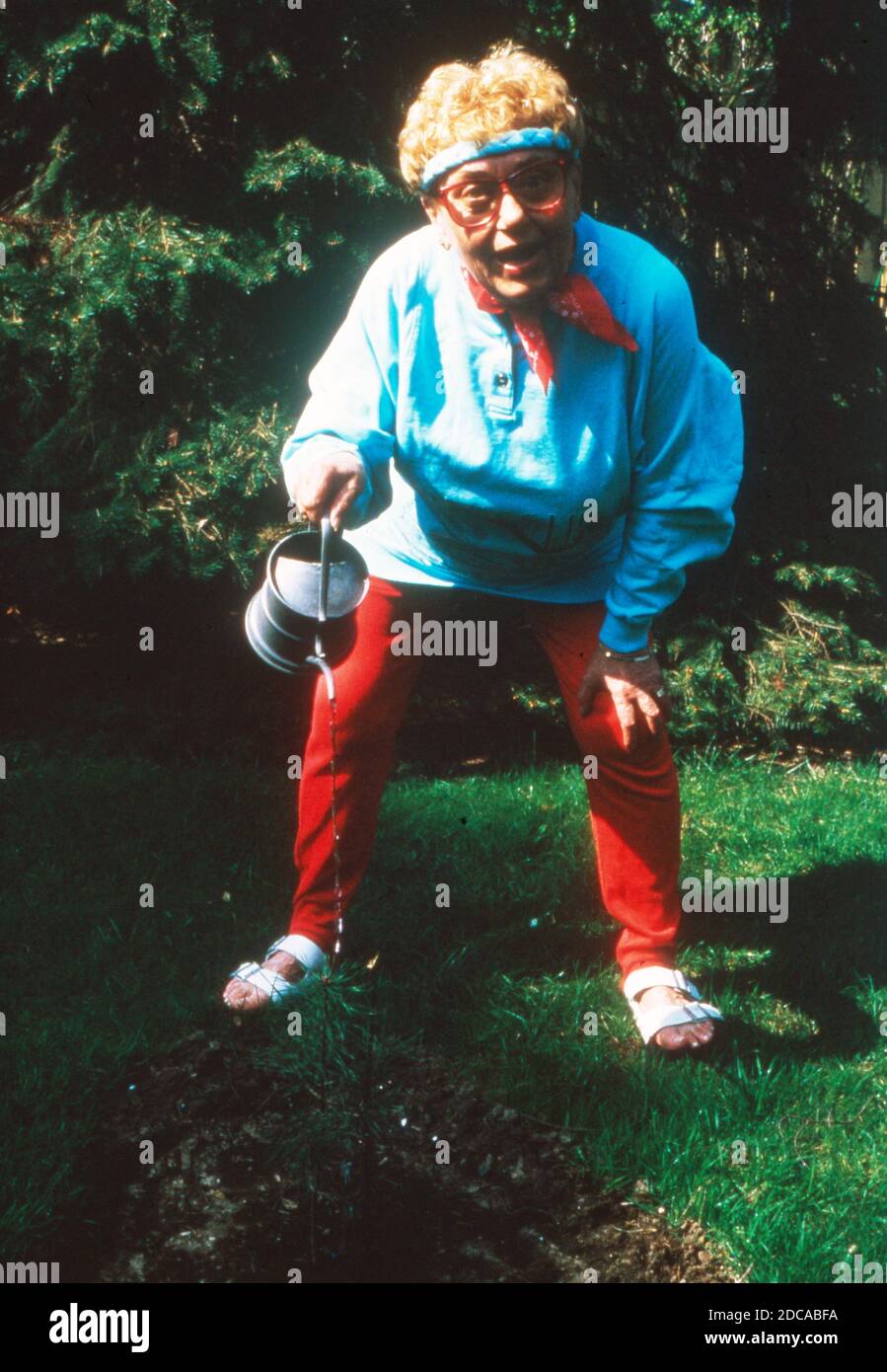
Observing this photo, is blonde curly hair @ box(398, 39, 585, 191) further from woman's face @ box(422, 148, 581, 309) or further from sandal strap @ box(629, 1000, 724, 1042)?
Answer: sandal strap @ box(629, 1000, 724, 1042)

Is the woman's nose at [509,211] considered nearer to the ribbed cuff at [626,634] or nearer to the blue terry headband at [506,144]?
the blue terry headband at [506,144]

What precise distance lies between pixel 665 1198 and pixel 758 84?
4.18 meters

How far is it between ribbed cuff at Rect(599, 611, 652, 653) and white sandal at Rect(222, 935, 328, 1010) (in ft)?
3.23

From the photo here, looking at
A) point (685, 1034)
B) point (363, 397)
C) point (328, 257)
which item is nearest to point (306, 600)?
point (363, 397)

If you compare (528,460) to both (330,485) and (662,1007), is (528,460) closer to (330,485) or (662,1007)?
(330,485)

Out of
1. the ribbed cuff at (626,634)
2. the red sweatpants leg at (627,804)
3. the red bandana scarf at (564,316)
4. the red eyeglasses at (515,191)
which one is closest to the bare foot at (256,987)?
the red sweatpants leg at (627,804)

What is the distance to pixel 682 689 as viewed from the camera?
510cm

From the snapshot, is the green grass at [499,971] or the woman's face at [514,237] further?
the green grass at [499,971]

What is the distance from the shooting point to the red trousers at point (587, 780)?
10.3 ft

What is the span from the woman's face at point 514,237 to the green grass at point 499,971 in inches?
57.6

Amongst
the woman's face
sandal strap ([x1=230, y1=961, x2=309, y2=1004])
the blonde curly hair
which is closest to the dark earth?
sandal strap ([x1=230, y1=961, x2=309, y2=1004])

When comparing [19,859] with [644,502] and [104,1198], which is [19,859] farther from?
[644,502]

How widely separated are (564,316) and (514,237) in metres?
0.19
